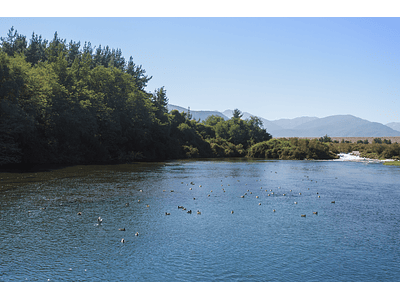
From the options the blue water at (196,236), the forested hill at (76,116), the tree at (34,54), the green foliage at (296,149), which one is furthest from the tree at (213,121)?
the blue water at (196,236)

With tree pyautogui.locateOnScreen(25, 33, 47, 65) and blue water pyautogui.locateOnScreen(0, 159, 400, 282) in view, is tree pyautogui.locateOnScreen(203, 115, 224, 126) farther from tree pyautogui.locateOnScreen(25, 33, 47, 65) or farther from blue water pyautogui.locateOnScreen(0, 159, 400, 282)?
blue water pyautogui.locateOnScreen(0, 159, 400, 282)

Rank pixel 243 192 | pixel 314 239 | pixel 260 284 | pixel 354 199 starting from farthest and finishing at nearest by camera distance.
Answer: pixel 243 192 → pixel 354 199 → pixel 314 239 → pixel 260 284

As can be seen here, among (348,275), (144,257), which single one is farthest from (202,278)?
(348,275)

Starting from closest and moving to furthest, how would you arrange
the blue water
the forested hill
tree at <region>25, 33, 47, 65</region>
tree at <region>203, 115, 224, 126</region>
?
the blue water < the forested hill < tree at <region>25, 33, 47, 65</region> < tree at <region>203, 115, 224, 126</region>

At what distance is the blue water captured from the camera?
46.4 ft

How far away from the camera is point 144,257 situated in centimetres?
1575

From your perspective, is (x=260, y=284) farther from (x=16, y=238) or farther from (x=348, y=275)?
(x=16, y=238)

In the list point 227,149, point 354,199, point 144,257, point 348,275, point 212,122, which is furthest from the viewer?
point 212,122

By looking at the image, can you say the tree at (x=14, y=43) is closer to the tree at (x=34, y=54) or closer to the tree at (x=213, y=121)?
the tree at (x=34, y=54)

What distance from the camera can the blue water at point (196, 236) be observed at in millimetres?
14148

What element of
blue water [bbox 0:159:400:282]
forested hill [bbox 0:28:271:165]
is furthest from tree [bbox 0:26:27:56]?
blue water [bbox 0:159:400:282]

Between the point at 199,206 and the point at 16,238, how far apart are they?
1413cm

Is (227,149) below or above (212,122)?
below

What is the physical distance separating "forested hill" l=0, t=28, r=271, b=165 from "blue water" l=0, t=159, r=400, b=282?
30.9 metres
